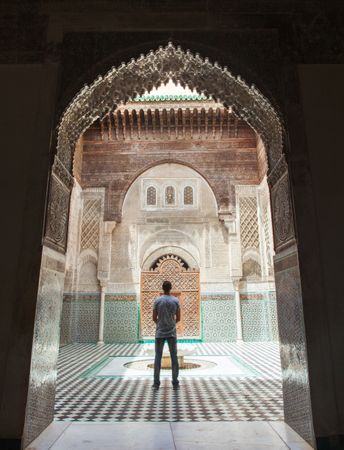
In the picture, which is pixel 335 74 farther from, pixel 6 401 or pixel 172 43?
pixel 6 401

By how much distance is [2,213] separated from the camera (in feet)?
5.96

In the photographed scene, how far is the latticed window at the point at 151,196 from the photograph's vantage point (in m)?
7.08

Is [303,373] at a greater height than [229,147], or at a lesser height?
lesser

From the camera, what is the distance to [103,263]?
662 cm

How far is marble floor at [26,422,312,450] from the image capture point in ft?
5.13

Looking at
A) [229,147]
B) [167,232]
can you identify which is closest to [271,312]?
[167,232]

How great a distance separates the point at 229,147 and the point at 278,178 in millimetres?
5335

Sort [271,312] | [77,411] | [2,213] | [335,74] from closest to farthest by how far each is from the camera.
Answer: [2,213]
[335,74]
[77,411]
[271,312]

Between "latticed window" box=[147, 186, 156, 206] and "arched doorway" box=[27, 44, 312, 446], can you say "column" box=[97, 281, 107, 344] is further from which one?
"arched doorway" box=[27, 44, 312, 446]

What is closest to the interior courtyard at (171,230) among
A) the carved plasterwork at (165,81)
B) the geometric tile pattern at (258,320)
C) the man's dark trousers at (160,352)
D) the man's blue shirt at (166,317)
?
the geometric tile pattern at (258,320)

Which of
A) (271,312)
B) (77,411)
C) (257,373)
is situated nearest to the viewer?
(77,411)

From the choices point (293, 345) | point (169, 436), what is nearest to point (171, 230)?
point (293, 345)

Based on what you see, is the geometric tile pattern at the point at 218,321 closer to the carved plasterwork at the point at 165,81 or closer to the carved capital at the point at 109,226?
the carved capital at the point at 109,226

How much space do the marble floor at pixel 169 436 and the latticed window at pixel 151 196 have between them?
5.35m
